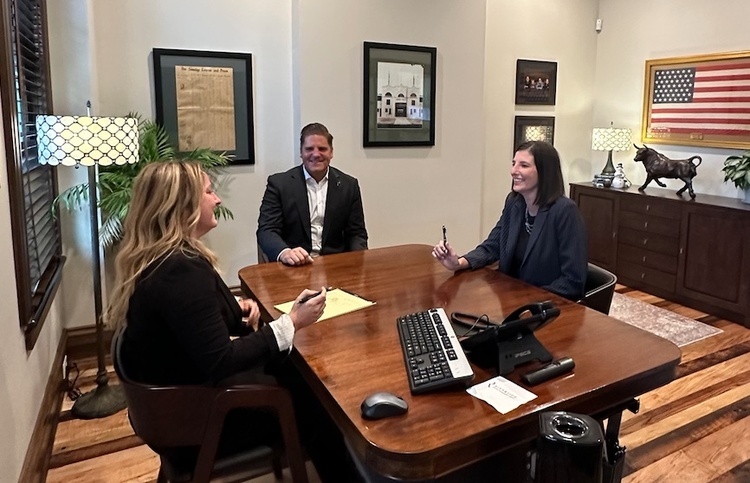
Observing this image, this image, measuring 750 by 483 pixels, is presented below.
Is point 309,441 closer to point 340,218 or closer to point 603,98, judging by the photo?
point 340,218

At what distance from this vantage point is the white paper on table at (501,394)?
4.15 feet

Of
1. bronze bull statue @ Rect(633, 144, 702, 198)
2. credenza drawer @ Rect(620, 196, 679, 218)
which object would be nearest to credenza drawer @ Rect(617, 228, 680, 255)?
credenza drawer @ Rect(620, 196, 679, 218)

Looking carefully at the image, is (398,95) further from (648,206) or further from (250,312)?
(250,312)

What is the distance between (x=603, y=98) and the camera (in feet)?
17.6

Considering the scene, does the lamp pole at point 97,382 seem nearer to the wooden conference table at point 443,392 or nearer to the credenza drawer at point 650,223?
the wooden conference table at point 443,392

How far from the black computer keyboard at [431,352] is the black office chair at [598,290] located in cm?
78

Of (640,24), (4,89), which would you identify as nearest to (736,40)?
(640,24)

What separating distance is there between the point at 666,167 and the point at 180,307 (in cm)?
425

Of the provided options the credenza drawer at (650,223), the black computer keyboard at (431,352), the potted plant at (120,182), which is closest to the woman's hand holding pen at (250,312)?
the black computer keyboard at (431,352)

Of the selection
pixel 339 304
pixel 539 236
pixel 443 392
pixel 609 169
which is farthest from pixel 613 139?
pixel 443 392

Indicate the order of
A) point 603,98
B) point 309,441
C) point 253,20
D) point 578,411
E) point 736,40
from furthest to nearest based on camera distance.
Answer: point 603,98
point 736,40
point 253,20
point 309,441
point 578,411

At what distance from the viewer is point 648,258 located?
14.9 ft

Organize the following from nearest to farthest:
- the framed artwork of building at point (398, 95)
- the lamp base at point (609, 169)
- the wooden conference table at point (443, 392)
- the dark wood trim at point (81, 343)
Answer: the wooden conference table at point (443, 392), the dark wood trim at point (81, 343), the framed artwork of building at point (398, 95), the lamp base at point (609, 169)

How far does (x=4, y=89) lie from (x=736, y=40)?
4.76 m
